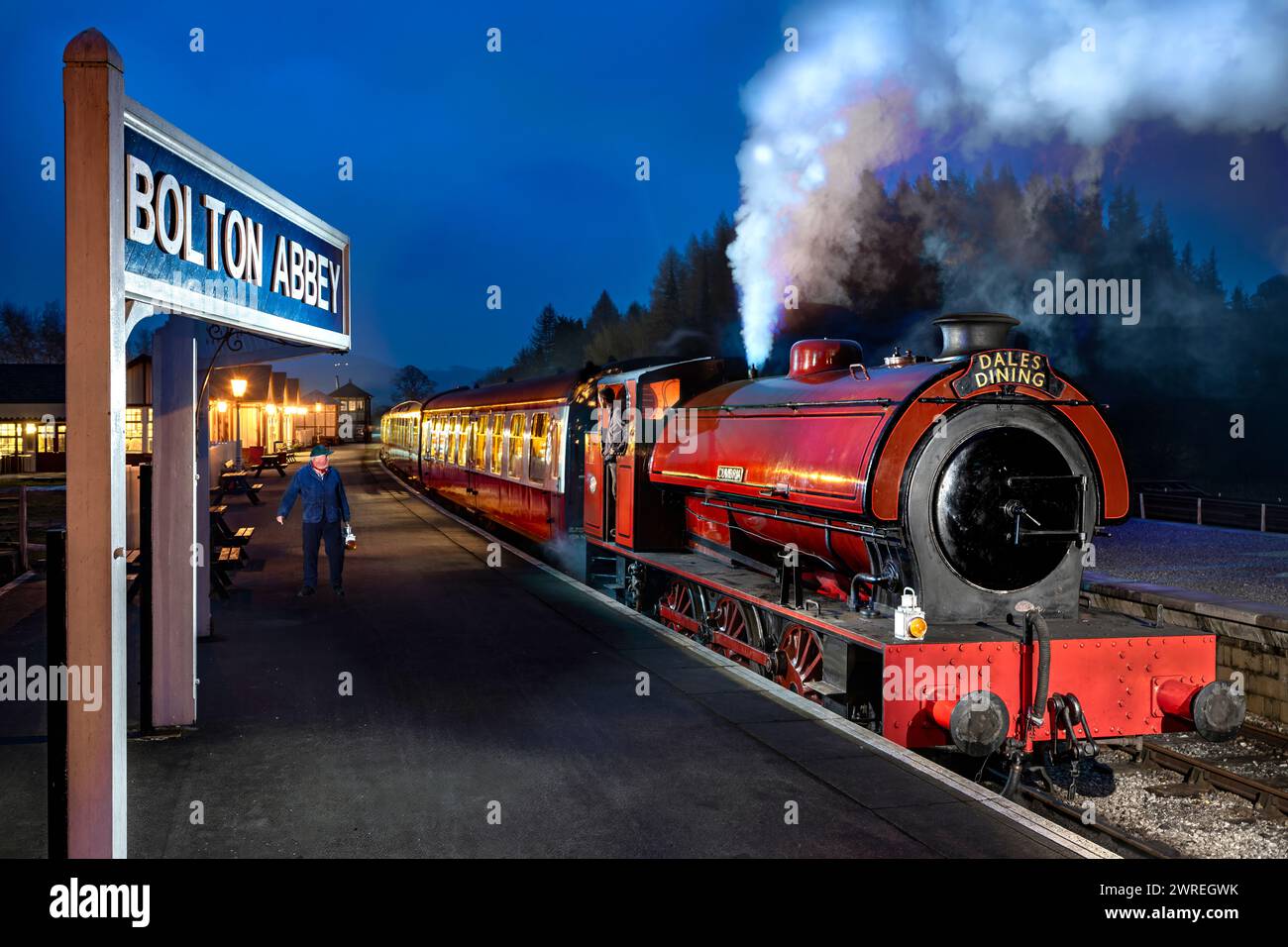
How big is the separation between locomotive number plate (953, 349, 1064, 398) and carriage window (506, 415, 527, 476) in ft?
35.1

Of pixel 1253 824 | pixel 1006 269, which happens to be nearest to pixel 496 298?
pixel 1253 824

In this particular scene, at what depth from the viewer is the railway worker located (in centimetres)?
1061

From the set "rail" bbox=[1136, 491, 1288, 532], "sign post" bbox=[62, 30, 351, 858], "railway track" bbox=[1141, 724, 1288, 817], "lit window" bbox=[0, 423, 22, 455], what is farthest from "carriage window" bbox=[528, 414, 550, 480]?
"lit window" bbox=[0, 423, 22, 455]

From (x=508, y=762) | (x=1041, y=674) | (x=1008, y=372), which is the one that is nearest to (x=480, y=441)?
(x=1008, y=372)

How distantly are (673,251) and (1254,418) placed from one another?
57.2m

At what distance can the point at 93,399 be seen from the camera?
3.22 m

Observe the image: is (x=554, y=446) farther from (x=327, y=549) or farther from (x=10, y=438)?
(x=10, y=438)

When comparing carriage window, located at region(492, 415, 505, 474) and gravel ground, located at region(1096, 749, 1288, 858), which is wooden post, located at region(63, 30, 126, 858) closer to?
gravel ground, located at region(1096, 749, 1288, 858)

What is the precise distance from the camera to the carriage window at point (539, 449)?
15.0 m

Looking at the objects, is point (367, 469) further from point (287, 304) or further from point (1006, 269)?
point (1006, 269)

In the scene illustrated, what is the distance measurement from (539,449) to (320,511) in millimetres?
5232

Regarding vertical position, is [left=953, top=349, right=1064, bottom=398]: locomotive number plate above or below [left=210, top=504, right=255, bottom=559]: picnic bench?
above
